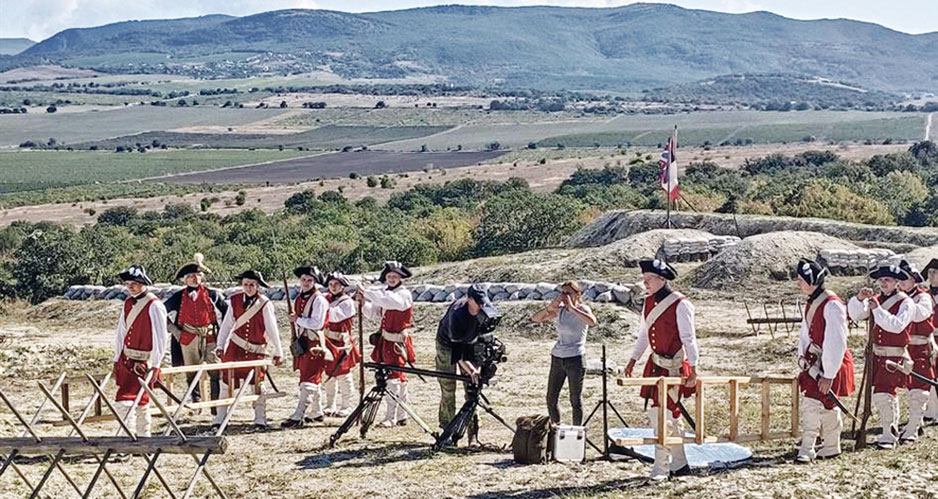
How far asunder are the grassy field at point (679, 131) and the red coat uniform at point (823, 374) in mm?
113055

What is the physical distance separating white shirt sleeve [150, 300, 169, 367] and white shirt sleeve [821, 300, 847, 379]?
6.45 m

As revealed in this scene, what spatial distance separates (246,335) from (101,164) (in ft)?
369

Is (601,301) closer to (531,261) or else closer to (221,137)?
(531,261)

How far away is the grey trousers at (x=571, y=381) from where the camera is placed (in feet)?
44.5

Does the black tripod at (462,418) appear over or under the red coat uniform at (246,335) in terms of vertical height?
under

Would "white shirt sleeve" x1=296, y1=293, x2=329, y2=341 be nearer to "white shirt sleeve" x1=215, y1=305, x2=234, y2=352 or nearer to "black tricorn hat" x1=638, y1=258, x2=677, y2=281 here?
"white shirt sleeve" x1=215, y1=305, x2=234, y2=352

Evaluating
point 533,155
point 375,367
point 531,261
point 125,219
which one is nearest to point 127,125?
point 533,155

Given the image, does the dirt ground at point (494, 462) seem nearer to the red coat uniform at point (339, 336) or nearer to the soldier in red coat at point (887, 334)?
the soldier in red coat at point (887, 334)

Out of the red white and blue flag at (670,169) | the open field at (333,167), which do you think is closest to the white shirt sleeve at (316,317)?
the red white and blue flag at (670,169)

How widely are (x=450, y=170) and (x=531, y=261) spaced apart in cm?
6364

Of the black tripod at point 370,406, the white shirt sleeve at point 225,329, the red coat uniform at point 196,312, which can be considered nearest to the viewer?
the black tripod at point 370,406

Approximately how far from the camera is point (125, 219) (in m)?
61.1

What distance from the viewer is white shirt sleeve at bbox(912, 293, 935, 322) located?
13148 millimetres

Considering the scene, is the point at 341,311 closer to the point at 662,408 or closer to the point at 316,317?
the point at 316,317
